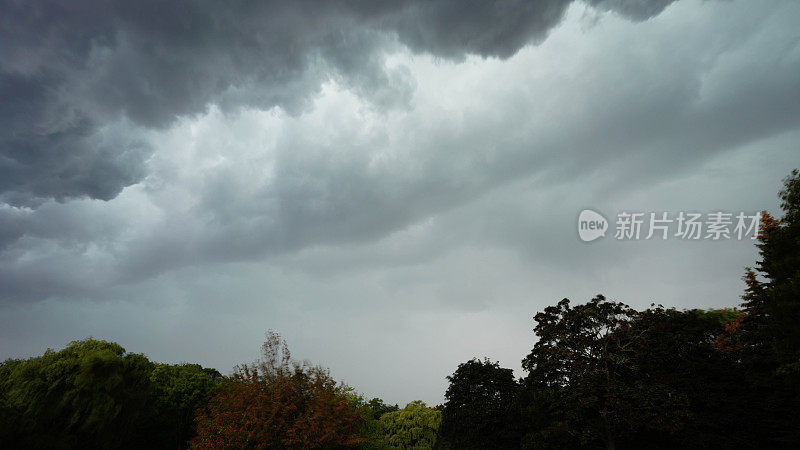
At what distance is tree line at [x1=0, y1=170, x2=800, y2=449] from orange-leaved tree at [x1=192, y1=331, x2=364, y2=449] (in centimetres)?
7

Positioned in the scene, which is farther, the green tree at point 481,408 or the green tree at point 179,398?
the green tree at point 179,398

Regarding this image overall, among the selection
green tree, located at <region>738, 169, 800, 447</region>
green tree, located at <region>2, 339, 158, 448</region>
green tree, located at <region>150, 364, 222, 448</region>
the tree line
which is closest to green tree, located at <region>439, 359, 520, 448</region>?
the tree line

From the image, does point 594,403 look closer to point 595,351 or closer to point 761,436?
point 595,351

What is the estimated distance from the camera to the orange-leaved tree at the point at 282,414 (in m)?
20.9

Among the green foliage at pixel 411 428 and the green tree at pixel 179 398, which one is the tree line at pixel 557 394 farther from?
the green tree at pixel 179 398

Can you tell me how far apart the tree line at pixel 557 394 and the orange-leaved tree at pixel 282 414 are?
67mm

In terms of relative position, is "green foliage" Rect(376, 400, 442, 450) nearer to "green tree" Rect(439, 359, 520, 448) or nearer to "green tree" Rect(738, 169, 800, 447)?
"green tree" Rect(439, 359, 520, 448)

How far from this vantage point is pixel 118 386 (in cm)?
2503

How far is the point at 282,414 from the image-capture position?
841 inches

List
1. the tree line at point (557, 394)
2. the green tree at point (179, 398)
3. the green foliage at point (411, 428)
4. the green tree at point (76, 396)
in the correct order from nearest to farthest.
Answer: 1. the tree line at point (557, 394)
2. the green tree at point (76, 396)
3. the green foliage at point (411, 428)
4. the green tree at point (179, 398)

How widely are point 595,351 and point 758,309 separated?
13922 mm

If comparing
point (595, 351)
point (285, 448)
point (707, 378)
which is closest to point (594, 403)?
point (595, 351)

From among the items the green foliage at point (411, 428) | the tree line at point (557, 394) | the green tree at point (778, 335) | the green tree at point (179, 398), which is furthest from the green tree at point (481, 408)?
the green tree at point (179, 398)

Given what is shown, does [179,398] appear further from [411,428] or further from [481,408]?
[481,408]
